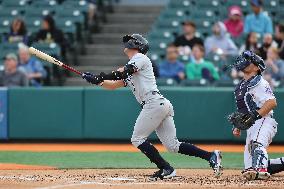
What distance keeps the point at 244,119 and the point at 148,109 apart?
116 centimetres

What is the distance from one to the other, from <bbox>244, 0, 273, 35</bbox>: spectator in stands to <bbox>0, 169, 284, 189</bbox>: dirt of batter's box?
6.69 m

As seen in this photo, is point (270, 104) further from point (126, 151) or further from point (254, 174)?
point (126, 151)

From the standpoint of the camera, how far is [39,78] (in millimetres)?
16797

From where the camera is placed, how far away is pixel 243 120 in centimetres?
1012

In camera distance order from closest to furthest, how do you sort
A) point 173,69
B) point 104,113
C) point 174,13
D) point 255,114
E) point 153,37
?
point 255,114
point 104,113
point 173,69
point 153,37
point 174,13

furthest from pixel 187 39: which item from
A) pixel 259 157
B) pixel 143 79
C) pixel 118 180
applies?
pixel 118 180

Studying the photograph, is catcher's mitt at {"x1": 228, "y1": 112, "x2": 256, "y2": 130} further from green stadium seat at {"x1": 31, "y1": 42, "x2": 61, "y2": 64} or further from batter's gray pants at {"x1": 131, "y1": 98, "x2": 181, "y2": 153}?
green stadium seat at {"x1": 31, "y1": 42, "x2": 61, "y2": 64}

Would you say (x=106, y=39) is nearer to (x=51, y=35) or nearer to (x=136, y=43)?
(x=51, y=35)

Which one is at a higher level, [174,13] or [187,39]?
[174,13]

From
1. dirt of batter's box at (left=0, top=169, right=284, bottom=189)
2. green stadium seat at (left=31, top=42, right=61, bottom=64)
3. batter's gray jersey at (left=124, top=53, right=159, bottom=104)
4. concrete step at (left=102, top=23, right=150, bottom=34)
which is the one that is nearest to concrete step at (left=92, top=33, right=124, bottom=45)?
concrete step at (left=102, top=23, right=150, bottom=34)

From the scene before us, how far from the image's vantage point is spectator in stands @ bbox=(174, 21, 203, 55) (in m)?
16.8

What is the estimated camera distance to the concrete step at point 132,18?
20.3m

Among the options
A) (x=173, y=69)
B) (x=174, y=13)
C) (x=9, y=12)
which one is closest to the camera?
(x=173, y=69)

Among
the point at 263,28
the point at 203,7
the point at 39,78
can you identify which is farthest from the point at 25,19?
A: the point at 263,28
